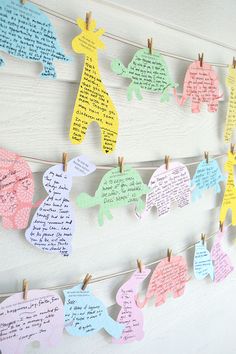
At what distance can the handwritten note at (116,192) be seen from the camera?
0.75 metres

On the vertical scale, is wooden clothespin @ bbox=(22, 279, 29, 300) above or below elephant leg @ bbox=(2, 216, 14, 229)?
below

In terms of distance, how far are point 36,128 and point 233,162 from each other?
2.13 ft

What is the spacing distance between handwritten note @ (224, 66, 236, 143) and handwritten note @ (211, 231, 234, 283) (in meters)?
0.28

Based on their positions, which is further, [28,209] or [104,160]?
[104,160]

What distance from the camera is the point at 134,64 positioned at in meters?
0.79

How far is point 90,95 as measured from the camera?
72cm

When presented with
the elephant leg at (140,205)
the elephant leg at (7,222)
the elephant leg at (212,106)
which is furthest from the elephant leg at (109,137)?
the elephant leg at (212,106)

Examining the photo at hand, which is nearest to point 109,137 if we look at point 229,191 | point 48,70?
point 48,70

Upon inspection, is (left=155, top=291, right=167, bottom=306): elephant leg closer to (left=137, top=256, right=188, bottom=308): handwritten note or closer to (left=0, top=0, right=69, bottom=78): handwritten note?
(left=137, top=256, right=188, bottom=308): handwritten note

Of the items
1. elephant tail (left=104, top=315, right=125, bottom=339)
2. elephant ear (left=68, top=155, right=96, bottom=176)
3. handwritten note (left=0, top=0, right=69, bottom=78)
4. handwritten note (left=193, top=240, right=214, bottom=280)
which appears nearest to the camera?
handwritten note (left=0, top=0, right=69, bottom=78)

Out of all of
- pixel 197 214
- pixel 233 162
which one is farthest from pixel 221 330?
pixel 233 162

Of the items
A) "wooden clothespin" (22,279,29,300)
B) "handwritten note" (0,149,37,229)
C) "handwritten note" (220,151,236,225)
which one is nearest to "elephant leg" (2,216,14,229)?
"handwritten note" (0,149,37,229)

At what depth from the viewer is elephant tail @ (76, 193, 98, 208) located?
0.72 meters

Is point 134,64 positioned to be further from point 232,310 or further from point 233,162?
point 232,310
